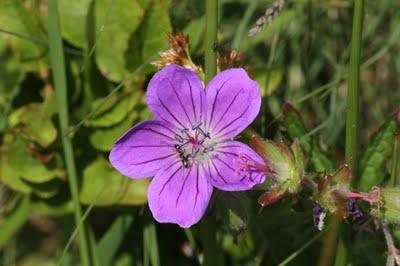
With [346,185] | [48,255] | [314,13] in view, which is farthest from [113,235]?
[314,13]

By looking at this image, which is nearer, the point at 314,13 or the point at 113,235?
the point at 113,235

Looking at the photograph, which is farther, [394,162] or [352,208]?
[394,162]

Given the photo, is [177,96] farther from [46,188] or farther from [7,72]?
[7,72]

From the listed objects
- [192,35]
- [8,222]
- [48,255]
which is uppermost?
[192,35]

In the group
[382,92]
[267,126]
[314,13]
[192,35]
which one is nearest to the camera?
[267,126]

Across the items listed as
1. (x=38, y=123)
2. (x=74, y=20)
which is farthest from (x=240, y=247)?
(x=74, y=20)

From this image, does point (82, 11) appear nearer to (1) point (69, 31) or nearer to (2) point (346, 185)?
(1) point (69, 31)

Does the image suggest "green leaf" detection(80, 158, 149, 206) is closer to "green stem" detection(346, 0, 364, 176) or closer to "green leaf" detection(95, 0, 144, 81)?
"green leaf" detection(95, 0, 144, 81)

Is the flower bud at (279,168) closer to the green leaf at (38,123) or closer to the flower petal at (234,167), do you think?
the flower petal at (234,167)
